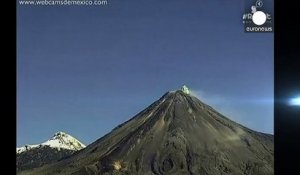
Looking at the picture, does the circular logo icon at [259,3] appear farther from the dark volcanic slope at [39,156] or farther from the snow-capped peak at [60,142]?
the dark volcanic slope at [39,156]

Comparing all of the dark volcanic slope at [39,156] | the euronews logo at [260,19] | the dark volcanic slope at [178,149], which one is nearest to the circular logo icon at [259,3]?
the euronews logo at [260,19]

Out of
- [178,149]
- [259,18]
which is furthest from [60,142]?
[259,18]

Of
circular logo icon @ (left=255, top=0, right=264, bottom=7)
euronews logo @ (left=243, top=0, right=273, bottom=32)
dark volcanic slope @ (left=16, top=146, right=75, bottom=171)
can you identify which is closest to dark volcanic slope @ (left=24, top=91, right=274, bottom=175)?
dark volcanic slope @ (left=16, top=146, right=75, bottom=171)

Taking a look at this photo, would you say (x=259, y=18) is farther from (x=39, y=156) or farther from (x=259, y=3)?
(x=39, y=156)

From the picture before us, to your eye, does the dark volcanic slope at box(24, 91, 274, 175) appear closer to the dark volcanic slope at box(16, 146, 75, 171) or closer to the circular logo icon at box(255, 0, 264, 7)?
the dark volcanic slope at box(16, 146, 75, 171)

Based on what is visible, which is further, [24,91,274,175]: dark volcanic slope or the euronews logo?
→ [24,91,274,175]: dark volcanic slope

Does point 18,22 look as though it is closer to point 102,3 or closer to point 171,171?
point 102,3
